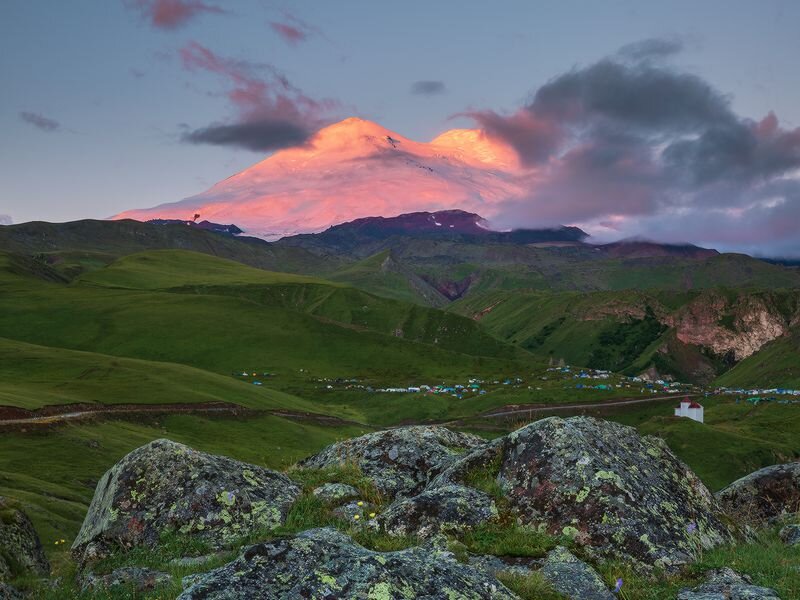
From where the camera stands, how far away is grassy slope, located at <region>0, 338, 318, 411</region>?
129125 millimetres

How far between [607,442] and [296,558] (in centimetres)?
1068

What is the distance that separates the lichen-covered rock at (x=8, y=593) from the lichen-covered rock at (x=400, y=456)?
9785 mm

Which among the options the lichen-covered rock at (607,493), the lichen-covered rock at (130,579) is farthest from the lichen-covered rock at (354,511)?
the lichen-covered rock at (130,579)

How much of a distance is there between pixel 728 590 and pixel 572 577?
281 centimetres

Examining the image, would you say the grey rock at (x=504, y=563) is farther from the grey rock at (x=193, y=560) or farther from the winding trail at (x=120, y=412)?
the winding trail at (x=120, y=412)

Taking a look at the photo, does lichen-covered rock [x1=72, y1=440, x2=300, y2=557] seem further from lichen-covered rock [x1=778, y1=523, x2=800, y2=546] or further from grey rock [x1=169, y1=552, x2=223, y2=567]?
lichen-covered rock [x1=778, y1=523, x2=800, y2=546]

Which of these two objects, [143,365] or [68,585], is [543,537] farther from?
[143,365]

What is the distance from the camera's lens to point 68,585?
1527 cm

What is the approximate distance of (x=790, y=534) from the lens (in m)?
17.1

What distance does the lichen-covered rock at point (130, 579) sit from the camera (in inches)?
533

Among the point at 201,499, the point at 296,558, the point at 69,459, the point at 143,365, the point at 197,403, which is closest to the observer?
the point at 296,558

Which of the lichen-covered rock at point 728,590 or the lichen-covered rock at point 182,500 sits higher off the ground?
the lichen-covered rock at point 728,590

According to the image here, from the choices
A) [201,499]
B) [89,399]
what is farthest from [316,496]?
[89,399]

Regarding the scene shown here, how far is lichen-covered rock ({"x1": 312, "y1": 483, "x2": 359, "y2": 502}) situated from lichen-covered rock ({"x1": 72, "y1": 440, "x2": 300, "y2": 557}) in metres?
0.76
